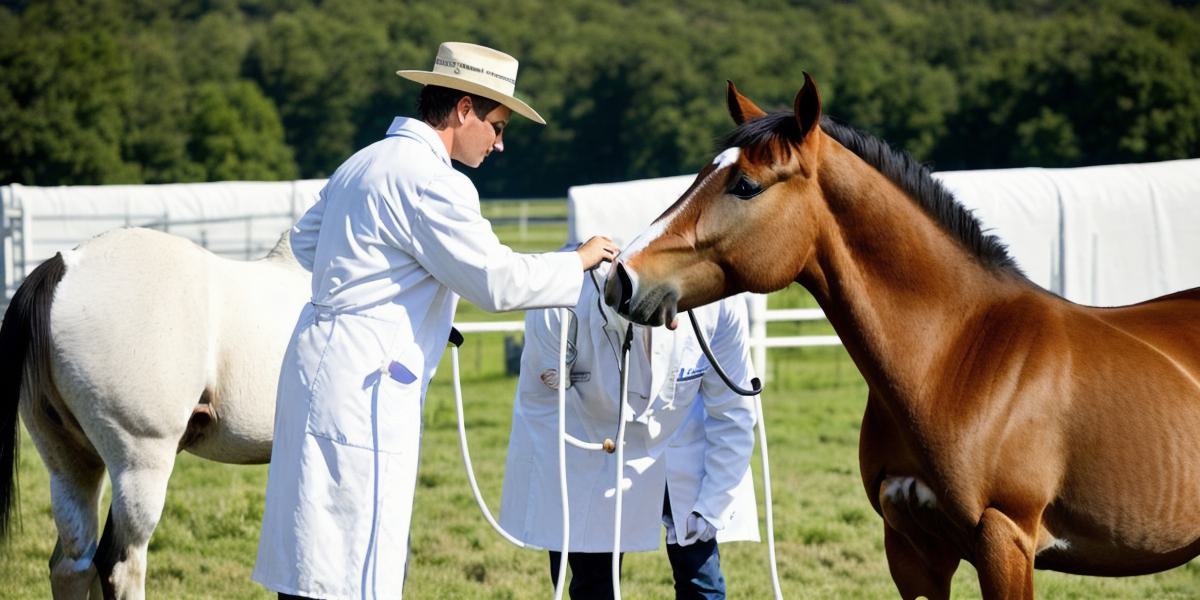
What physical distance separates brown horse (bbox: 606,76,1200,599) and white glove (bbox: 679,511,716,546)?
615 millimetres

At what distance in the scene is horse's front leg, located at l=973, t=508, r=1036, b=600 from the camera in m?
2.87

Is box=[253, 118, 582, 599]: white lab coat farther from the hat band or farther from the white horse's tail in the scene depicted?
the white horse's tail

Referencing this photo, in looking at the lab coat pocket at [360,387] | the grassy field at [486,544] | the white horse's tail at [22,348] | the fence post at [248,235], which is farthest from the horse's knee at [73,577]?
the fence post at [248,235]

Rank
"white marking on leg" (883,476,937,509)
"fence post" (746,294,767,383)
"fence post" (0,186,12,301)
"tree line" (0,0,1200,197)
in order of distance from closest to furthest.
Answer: "white marking on leg" (883,476,937,509) → "fence post" (746,294,767,383) → "fence post" (0,186,12,301) → "tree line" (0,0,1200,197)

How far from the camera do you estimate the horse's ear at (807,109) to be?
9.21ft

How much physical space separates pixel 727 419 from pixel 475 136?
50.2 inches

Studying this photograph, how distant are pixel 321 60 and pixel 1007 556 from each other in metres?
63.5

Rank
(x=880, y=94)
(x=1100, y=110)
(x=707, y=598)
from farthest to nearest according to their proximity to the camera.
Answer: (x=880, y=94)
(x=1100, y=110)
(x=707, y=598)

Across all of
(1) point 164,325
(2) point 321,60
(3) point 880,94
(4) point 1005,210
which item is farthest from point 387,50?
(1) point 164,325

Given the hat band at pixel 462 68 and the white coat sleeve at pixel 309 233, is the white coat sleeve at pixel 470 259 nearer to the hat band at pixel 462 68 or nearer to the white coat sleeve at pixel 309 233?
the hat band at pixel 462 68

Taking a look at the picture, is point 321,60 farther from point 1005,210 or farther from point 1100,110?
point 1005,210

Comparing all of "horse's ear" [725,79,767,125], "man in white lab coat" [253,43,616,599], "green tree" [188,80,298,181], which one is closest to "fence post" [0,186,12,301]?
"man in white lab coat" [253,43,616,599]

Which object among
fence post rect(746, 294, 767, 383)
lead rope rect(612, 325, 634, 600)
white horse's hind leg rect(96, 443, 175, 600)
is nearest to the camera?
lead rope rect(612, 325, 634, 600)

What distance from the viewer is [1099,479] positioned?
2992 mm
